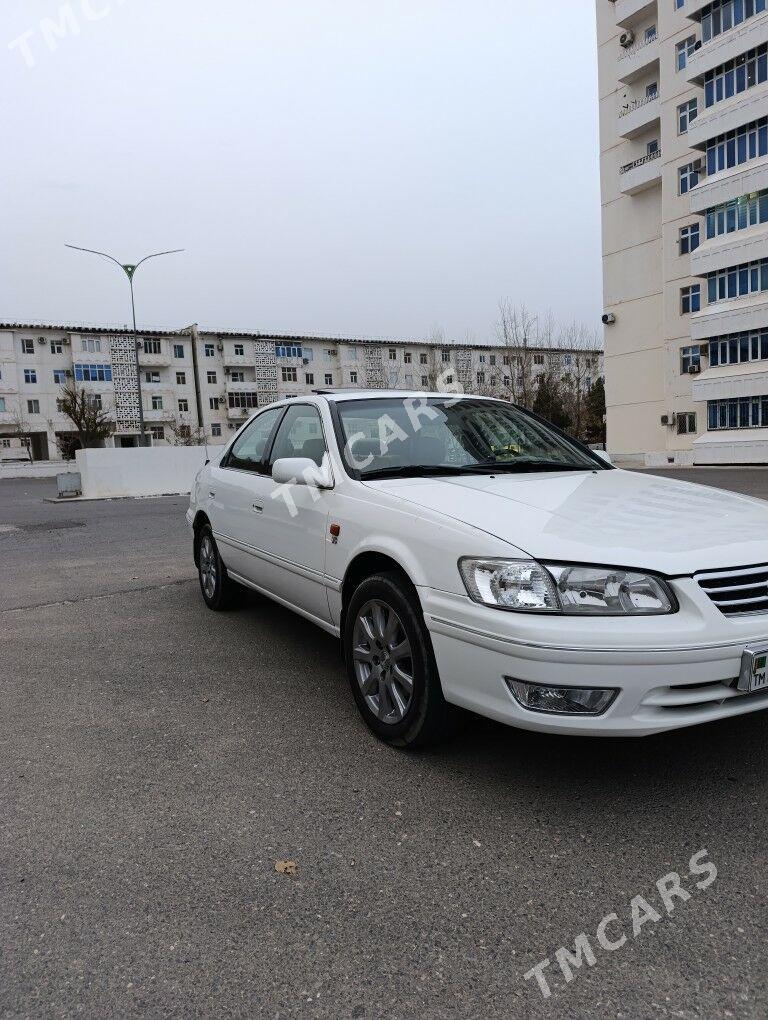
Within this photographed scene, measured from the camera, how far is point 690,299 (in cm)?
3612

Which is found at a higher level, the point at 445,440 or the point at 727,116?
the point at 727,116

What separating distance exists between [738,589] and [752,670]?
0.28 metres

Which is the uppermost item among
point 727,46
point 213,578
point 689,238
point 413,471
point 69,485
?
point 727,46

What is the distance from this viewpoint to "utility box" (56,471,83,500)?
74.8ft

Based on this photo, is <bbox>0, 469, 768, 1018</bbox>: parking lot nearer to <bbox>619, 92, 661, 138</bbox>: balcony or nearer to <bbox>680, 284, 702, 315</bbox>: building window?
<bbox>680, 284, 702, 315</bbox>: building window

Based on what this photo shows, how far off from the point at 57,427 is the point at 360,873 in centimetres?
7242

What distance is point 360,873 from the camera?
2324mm

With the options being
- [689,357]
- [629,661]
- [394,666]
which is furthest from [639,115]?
[629,661]

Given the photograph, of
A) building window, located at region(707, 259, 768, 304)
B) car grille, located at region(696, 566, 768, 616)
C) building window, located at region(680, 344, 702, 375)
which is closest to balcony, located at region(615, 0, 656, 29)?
building window, located at region(707, 259, 768, 304)

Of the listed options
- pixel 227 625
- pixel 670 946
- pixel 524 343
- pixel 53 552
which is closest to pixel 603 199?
pixel 524 343

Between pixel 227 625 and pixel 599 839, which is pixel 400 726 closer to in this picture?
pixel 599 839

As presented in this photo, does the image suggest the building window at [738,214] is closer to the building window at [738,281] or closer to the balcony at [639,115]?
the building window at [738,281]

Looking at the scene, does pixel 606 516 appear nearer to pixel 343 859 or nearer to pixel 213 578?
pixel 343 859

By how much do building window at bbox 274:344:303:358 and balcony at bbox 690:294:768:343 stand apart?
47.3m
